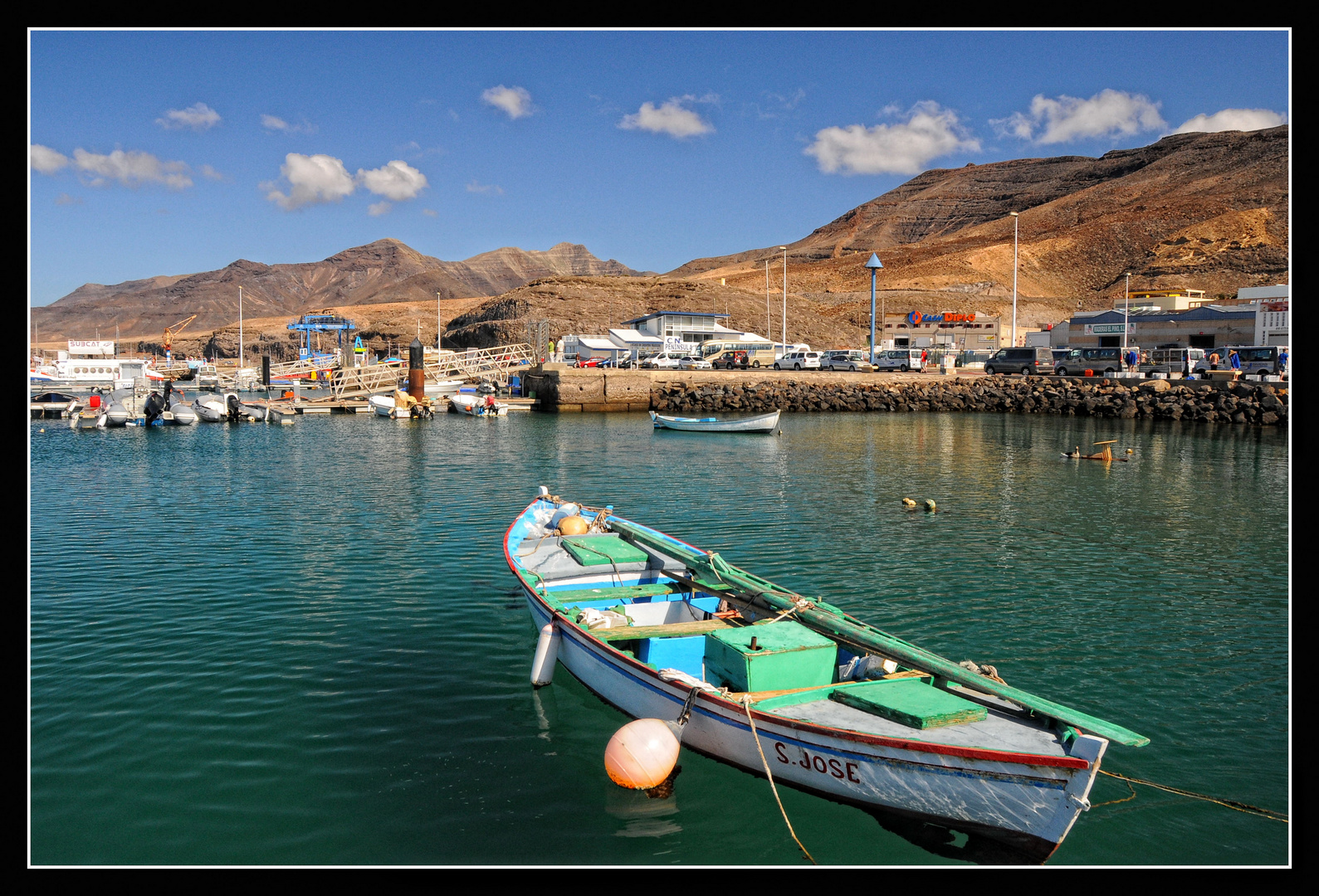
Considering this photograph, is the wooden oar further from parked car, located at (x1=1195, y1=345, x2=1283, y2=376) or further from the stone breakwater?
parked car, located at (x1=1195, y1=345, x2=1283, y2=376)

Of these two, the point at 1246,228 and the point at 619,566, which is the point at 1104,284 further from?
the point at 619,566

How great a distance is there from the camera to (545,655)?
11.8 metres

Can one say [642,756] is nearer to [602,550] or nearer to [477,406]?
[602,550]

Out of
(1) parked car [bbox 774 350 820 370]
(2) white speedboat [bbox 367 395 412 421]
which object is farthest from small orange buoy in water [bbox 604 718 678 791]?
(1) parked car [bbox 774 350 820 370]

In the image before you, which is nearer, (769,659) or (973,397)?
(769,659)

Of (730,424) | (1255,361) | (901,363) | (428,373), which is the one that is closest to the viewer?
(730,424)

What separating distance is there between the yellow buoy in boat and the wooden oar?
1891 millimetres

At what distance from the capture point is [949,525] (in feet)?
75.8

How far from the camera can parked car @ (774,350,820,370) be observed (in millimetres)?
76312

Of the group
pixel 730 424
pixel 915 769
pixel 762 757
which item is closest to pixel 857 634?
pixel 762 757

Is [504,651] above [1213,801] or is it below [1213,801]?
above

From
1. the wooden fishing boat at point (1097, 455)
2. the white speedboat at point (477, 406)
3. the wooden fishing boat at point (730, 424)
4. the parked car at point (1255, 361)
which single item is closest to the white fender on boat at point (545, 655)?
the wooden fishing boat at point (1097, 455)

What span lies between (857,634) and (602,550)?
20.4 ft
